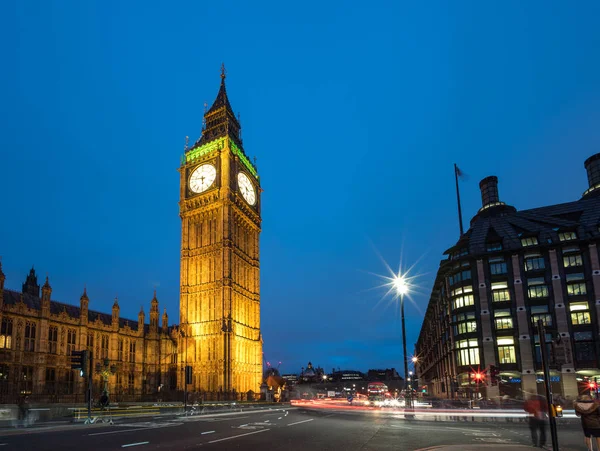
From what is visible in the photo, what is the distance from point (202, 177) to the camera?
83.3 meters

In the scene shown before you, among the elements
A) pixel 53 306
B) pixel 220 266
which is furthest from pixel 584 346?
pixel 53 306

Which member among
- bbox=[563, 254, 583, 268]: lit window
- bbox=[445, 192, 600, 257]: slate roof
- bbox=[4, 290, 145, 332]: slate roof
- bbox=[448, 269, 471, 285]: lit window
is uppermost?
bbox=[445, 192, 600, 257]: slate roof

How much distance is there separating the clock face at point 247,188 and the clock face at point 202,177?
5.41 meters

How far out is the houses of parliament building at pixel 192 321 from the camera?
5309 cm

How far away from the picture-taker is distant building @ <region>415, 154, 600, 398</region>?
2584 inches

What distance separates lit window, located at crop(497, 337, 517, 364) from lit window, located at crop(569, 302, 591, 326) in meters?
8.97

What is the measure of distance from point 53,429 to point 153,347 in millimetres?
52166

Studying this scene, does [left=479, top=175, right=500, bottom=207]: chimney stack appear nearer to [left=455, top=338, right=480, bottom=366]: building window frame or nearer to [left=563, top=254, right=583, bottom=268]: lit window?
[left=563, top=254, right=583, bottom=268]: lit window

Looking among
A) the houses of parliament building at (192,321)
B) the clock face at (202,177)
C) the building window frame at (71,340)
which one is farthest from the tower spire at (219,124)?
the building window frame at (71,340)

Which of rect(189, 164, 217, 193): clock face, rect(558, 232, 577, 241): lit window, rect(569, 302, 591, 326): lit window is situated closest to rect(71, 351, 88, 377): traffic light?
rect(189, 164, 217, 193): clock face

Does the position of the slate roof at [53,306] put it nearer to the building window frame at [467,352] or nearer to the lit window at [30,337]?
the lit window at [30,337]

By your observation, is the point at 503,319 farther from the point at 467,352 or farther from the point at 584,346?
the point at 584,346

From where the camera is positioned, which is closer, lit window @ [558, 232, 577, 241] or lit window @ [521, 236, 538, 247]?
lit window @ [558, 232, 577, 241]

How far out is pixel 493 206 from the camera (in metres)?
98.5
